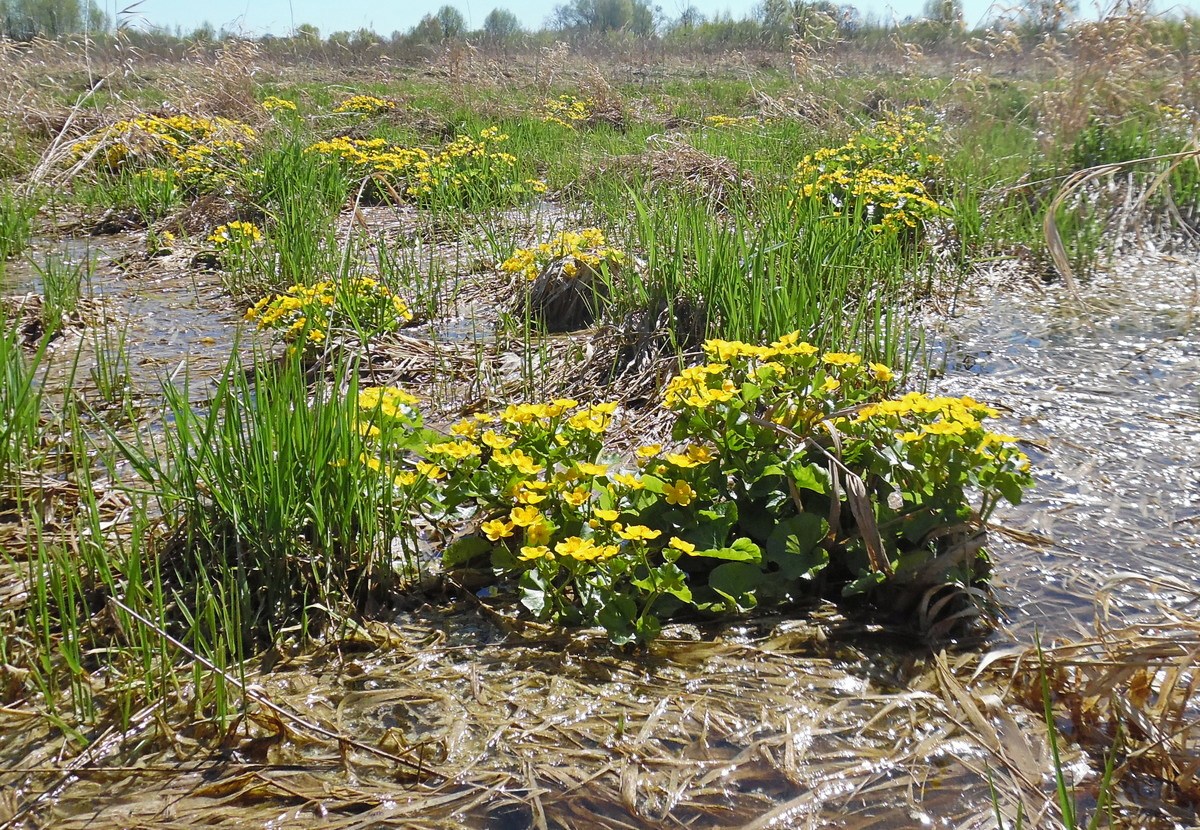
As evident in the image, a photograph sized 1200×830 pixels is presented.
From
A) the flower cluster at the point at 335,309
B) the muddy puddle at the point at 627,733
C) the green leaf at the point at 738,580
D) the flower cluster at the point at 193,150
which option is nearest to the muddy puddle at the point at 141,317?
the flower cluster at the point at 335,309

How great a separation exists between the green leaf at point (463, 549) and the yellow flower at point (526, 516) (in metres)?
0.20

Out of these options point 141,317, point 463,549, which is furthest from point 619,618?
point 141,317

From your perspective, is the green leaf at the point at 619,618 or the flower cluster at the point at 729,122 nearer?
the green leaf at the point at 619,618

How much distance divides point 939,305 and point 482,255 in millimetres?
2574

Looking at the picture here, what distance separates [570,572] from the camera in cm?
195

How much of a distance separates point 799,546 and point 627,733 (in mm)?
655

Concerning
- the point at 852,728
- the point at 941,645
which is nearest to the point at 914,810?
the point at 852,728

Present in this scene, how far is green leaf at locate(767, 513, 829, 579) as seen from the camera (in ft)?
6.79

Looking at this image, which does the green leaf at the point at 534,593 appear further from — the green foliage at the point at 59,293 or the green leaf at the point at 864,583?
the green foliage at the point at 59,293

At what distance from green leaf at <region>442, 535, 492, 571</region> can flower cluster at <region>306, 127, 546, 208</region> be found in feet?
14.2

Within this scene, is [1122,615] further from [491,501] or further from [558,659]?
[491,501]

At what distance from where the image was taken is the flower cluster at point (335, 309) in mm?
3516

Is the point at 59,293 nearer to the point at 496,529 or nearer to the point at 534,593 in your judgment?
the point at 496,529

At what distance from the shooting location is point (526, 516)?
6.49 feet
